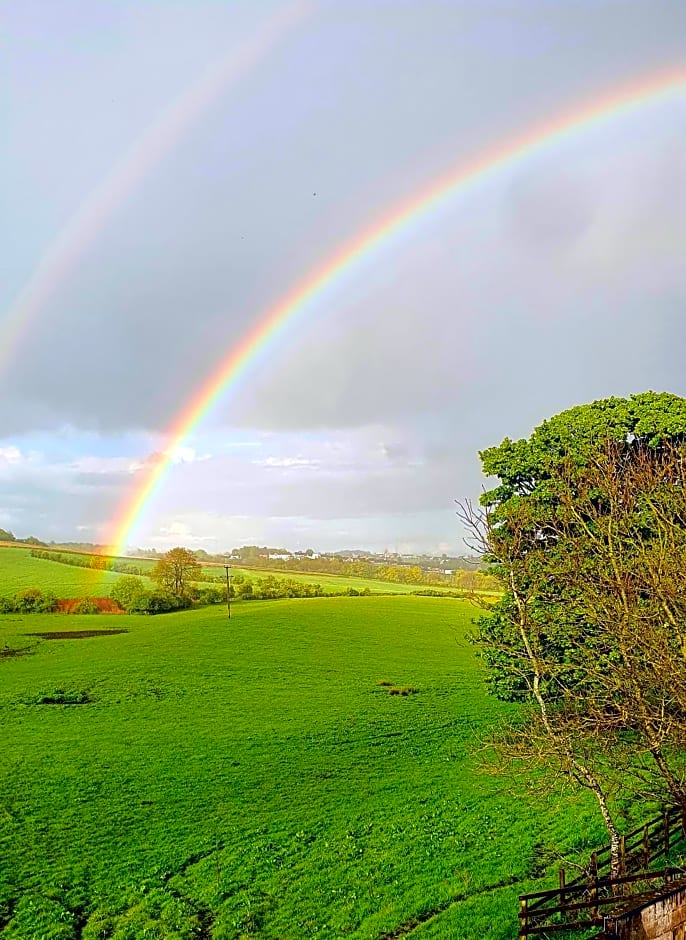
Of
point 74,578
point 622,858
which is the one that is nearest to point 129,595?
point 74,578

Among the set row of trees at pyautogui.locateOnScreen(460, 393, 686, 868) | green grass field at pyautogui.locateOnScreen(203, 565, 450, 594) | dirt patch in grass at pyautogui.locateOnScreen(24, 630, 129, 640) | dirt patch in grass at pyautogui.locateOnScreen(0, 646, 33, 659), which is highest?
row of trees at pyautogui.locateOnScreen(460, 393, 686, 868)

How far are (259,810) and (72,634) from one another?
51830 mm

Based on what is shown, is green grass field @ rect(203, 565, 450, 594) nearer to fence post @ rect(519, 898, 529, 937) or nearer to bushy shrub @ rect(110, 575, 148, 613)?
bushy shrub @ rect(110, 575, 148, 613)

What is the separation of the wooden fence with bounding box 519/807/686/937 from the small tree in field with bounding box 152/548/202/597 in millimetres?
Answer: 81193

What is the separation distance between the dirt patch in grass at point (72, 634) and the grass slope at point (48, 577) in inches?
787

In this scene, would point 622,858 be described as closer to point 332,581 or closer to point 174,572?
point 174,572

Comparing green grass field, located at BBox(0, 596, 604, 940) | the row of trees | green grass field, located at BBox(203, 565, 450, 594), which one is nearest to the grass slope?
green grass field, located at BBox(203, 565, 450, 594)

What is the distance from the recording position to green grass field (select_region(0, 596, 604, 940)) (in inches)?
667

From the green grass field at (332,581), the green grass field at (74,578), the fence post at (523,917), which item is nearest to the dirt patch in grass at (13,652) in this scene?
the green grass field at (74,578)

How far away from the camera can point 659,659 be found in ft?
45.5

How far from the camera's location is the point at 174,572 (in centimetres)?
9538

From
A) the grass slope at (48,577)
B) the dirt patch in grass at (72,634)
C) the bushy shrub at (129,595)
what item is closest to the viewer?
the dirt patch in grass at (72,634)

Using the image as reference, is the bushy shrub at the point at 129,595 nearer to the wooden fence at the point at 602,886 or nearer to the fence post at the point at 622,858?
the wooden fence at the point at 602,886

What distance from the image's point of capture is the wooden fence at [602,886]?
43.5 ft
